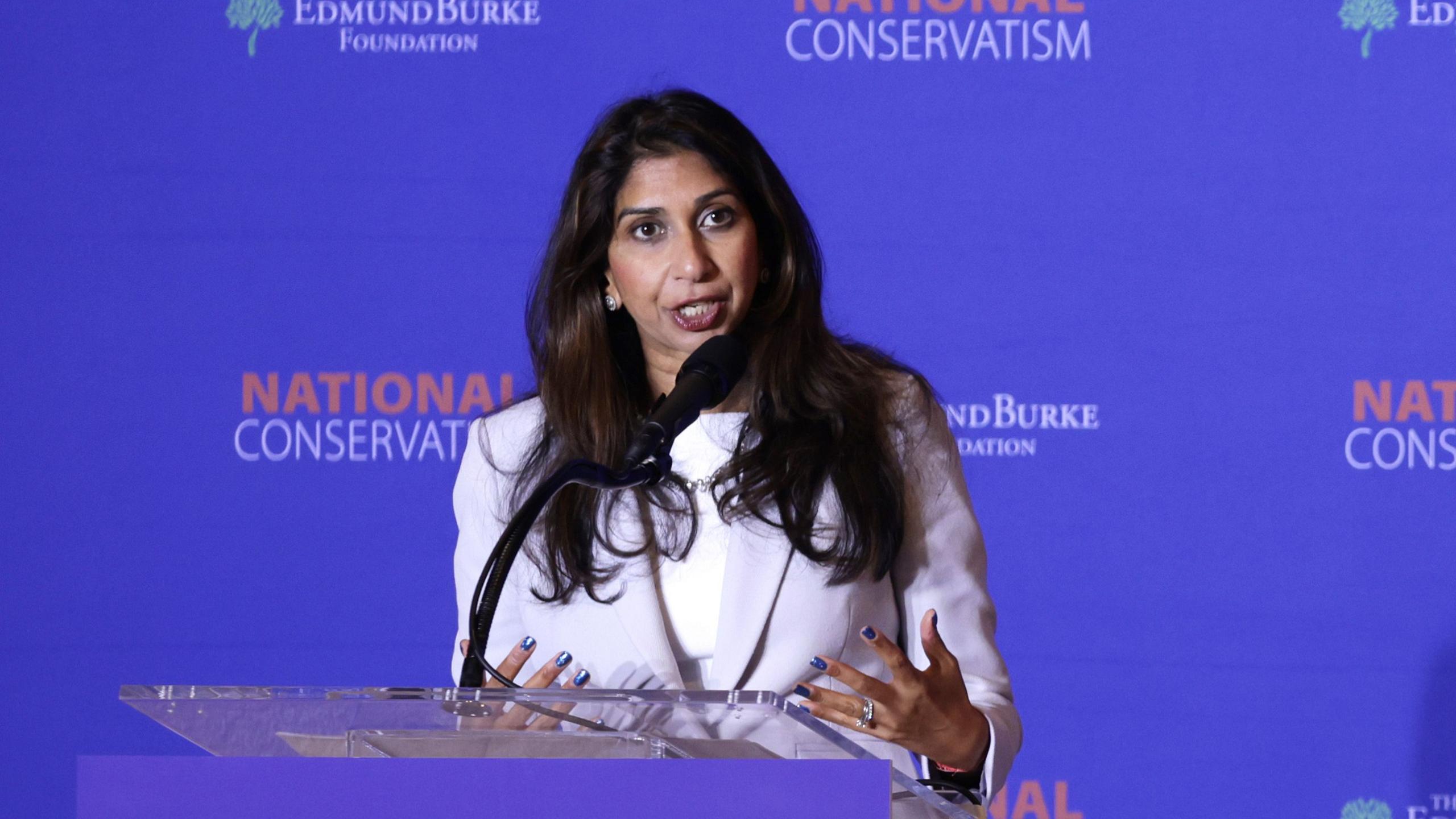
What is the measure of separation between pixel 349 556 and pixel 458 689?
7.00 ft

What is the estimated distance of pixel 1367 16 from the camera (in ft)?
10.1

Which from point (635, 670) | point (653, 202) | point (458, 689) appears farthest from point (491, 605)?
point (653, 202)

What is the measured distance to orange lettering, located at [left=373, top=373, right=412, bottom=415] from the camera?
3238mm

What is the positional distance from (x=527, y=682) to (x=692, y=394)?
0.39 metres

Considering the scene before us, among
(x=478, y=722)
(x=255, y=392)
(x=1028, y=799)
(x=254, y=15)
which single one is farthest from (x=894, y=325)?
(x=478, y=722)

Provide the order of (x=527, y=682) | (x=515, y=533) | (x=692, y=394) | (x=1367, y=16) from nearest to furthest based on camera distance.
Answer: (x=515, y=533) < (x=692, y=394) < (x=527, y=682) < (x=1367, y=16)

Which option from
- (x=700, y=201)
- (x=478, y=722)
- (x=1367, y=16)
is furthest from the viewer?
(x=1367, y=16)

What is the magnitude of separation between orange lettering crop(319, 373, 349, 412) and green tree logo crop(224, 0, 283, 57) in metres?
0.71

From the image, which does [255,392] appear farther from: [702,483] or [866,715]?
[866,715]

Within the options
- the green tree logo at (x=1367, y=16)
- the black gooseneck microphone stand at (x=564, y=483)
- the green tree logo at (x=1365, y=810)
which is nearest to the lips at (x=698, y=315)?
the black gooseneck microphone stand at (x=564, y=483)

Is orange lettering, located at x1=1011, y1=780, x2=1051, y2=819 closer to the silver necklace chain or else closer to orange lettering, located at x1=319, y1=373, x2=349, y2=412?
the silver necklace chain

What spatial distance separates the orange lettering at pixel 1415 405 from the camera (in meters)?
3.09

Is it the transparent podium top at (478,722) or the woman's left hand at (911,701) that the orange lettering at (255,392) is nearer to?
the woman's left hand at (911,701)

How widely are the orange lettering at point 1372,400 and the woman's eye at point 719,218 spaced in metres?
1.59
